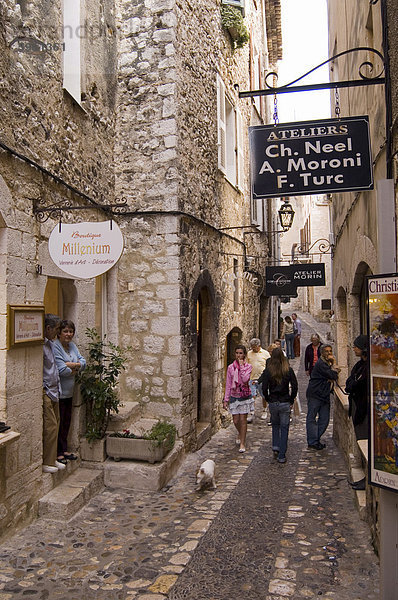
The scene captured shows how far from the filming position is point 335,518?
15.2ft

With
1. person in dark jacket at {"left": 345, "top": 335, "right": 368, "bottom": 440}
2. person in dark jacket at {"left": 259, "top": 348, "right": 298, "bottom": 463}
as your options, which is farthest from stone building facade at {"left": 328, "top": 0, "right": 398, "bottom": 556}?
person in dark jacket at {"left": 259, "top": 348, "right": 298, "bottom": 463}

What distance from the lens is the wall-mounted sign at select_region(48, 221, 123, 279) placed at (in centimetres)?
444

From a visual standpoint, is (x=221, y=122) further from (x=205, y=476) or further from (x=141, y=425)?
(x=205, y=476)

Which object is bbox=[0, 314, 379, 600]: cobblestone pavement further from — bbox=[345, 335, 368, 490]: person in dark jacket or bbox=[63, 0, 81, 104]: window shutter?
bbox=[63, 0, 81, 104]: window shutter

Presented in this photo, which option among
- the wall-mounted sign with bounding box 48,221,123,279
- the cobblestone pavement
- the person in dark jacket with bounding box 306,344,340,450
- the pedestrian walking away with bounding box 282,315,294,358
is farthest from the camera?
the pedestrian walking away with bounding box 282,315,294,358

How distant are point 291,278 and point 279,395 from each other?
5612 mm

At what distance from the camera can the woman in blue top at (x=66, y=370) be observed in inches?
205

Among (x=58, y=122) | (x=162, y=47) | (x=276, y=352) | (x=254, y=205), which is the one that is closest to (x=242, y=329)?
(x=254, y=205)

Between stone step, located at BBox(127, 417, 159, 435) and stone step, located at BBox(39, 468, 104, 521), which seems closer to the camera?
stone step, located at BBox(39, 468, 104, 521)

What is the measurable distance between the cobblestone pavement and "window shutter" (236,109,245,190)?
6770mm

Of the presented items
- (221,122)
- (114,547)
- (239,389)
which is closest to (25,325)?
(114,547)

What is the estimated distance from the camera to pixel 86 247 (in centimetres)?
452

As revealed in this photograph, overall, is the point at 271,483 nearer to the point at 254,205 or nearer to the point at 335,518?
the point at 335,518

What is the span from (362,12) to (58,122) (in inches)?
130
